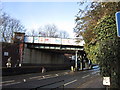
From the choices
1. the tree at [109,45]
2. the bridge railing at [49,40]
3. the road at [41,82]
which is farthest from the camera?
the bridge railing at [49,40]

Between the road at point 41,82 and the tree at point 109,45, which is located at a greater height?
the tree at point 109,45

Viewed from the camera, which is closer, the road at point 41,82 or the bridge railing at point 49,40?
the road at point 41,82

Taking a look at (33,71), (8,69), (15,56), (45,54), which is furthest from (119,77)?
(45,54)

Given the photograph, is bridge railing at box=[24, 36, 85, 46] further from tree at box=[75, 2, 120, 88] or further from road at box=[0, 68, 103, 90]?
tree at box=[75, 2, 120, 88]

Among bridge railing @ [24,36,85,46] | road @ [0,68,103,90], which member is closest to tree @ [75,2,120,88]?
road @ [0,68,103,90]

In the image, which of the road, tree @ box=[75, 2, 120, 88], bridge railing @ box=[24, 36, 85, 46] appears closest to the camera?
tree @ box=[75, 2, 120, 88]

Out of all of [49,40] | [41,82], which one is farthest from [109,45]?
[49,40]

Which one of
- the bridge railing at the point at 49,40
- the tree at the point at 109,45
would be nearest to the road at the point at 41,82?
→ the tree at the point at 109,45

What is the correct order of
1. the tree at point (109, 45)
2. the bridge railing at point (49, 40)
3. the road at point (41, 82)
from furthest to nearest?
the bridge railing at point (49, 40) < the road at point (41, 82) < the tree at point (109, 45)

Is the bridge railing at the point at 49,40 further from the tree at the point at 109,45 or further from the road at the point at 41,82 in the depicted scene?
the tree at the point at 109,45

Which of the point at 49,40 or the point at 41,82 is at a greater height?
the point at 49,40

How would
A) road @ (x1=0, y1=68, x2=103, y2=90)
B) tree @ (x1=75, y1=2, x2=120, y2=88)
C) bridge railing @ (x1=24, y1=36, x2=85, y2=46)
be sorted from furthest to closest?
1. bridge railing @ (x1=24, y1=36, x2=85, y2=46)
2. road @ (x1=0, y1=68, x2=103, y2=90)
3. tree @ (x1=75, y1=2, x2=120, y2=88)

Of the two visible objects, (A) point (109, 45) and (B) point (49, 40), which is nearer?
(A) point (109, 45)

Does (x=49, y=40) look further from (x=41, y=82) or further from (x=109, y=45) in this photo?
(x=109, y=45)
